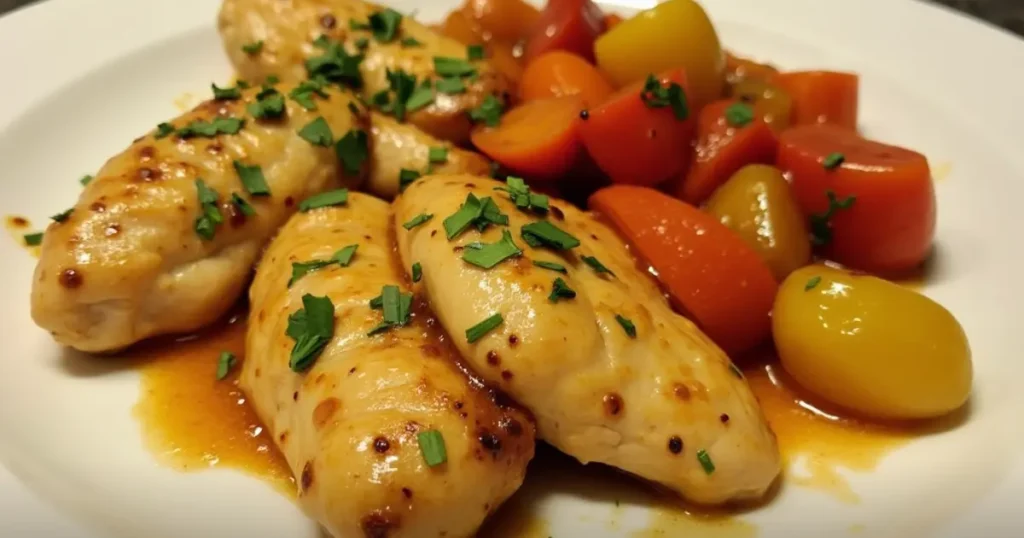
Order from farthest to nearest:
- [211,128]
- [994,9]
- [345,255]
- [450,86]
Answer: [994,9], [450,86], [211,128], [345,255]

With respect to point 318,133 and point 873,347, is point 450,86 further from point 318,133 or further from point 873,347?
point 873,347

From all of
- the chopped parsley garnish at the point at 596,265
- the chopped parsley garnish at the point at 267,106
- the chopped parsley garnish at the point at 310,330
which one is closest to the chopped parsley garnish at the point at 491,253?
the chopped parsley garnish at the point at 596,265

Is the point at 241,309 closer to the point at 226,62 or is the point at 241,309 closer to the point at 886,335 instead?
the point at 226,62

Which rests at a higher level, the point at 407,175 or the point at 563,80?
the point at 563,80

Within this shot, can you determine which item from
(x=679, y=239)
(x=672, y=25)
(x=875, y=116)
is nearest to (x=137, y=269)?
(x=679, y=239)

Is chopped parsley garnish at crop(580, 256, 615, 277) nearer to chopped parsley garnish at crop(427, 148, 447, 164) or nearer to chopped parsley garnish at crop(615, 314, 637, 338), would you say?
chopped parsley garnish at crop(615, 314, 637, 338)

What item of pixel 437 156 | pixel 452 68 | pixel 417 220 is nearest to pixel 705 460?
pixel 417 220

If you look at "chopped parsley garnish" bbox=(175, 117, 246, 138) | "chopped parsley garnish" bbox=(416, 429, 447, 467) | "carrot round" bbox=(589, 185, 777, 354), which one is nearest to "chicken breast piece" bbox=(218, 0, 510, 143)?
"chopped parsley garnish" bbox=(175, 117, 246, 138)
